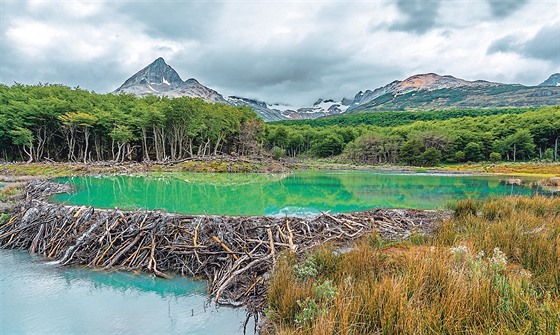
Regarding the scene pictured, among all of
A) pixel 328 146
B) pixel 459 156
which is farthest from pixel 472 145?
pixel 328 146

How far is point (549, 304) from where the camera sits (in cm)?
340

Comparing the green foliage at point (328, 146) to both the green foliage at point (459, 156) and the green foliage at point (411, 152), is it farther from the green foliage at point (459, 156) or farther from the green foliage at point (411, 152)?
the green foliage at point (459, 156)

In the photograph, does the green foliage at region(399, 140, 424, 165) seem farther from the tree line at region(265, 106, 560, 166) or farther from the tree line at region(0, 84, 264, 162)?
the tree line at region(0, 84, 264, 162)

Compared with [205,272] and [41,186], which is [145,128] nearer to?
[41,186]

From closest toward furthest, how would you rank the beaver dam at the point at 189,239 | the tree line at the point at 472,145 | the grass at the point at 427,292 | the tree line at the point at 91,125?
the grass at the point at 427,292 < the beaver dam at the point at 189,239 < the tree line at the point at 91,125 < the tree line at the point at 472,145

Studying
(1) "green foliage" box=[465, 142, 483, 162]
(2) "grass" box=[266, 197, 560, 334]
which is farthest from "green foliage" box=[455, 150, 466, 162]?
(2) "grass" box=[266, 197, 560, 334]

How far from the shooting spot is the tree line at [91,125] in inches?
1793

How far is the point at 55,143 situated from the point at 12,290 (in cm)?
5706

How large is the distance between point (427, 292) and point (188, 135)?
58.6 meters

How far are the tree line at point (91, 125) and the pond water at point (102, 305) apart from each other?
4448cm

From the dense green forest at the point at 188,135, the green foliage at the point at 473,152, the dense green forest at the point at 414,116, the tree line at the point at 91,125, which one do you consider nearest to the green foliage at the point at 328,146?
the dense green forest at the point at 188,135

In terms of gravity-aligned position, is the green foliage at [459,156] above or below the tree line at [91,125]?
below

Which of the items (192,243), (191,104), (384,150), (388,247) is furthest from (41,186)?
(384,150)

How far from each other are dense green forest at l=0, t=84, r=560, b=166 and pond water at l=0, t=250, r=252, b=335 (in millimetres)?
42845
